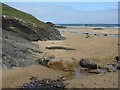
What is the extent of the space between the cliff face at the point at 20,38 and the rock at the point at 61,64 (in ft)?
5.46

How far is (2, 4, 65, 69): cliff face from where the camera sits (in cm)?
1438

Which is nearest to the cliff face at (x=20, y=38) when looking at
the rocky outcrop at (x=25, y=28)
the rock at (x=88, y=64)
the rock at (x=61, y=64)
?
the rocky outcrop at (x=25, y=28)

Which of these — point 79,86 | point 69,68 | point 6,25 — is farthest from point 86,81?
point 6,25

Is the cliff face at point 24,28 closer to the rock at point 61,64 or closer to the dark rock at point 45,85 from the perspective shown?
the rock at point 61,64

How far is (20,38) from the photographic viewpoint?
23125 millimetres

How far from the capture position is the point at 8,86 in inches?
409

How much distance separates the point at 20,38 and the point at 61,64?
10659 millimetres

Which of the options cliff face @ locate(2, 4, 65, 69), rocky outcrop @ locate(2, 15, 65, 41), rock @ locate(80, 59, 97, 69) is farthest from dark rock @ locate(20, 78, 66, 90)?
rocky outcrop @ locate(2, 15, 65, 41)

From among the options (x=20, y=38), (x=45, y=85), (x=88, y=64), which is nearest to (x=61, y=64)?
(x=88, y=64)

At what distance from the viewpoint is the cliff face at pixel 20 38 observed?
14.4 metres

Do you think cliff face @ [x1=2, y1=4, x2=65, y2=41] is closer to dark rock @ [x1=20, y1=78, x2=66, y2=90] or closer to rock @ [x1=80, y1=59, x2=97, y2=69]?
rock @ [x1=80, y1=59, x2=97, y2=69]

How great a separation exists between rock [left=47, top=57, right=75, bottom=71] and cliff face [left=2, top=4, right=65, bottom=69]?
1.66 m

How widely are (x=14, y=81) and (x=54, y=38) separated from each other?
888 inches

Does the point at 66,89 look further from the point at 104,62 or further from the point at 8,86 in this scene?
the point at 104,62
